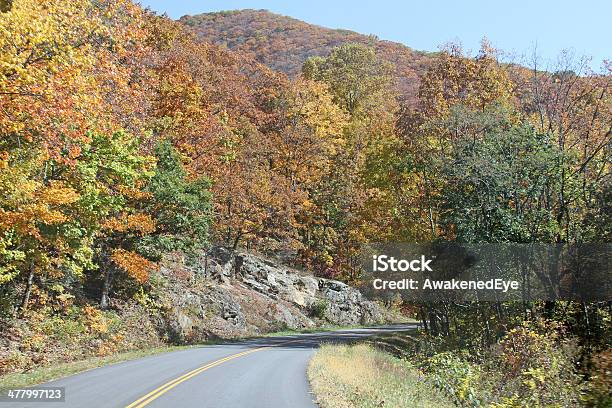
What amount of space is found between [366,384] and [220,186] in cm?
3128

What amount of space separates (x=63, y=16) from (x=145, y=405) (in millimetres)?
8548

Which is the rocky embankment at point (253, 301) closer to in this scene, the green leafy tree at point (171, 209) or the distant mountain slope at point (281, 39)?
the green leafy tree at point (171, 209)

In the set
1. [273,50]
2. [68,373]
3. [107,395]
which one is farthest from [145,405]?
[273,50]

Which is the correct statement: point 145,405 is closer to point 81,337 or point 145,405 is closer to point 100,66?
point 100,66

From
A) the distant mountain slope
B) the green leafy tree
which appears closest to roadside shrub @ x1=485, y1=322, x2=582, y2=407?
the green leafy tree

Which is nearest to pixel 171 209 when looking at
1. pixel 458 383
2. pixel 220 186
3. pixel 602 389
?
pixel 220 186

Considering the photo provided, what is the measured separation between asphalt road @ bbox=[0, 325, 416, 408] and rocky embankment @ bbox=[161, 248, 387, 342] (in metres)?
11.7

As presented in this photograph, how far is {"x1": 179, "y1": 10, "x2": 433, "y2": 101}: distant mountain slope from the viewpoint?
138 meters

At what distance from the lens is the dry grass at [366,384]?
43.6 ft

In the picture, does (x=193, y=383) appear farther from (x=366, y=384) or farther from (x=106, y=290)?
(x=106, y=290)

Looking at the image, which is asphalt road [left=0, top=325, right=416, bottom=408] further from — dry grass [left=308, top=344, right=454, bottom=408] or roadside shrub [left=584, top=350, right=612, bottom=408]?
roadside shrub [left=584, top=350, right=612, bottom=408]

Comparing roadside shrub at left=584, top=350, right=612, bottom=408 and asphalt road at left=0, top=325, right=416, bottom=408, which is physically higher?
roadside shrub at left=584, top=350, right=612, bottom=408

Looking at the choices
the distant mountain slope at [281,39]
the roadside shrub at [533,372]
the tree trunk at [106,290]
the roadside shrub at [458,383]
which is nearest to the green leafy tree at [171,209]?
the tree trunk at [106,290]

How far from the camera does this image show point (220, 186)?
45.2 m
